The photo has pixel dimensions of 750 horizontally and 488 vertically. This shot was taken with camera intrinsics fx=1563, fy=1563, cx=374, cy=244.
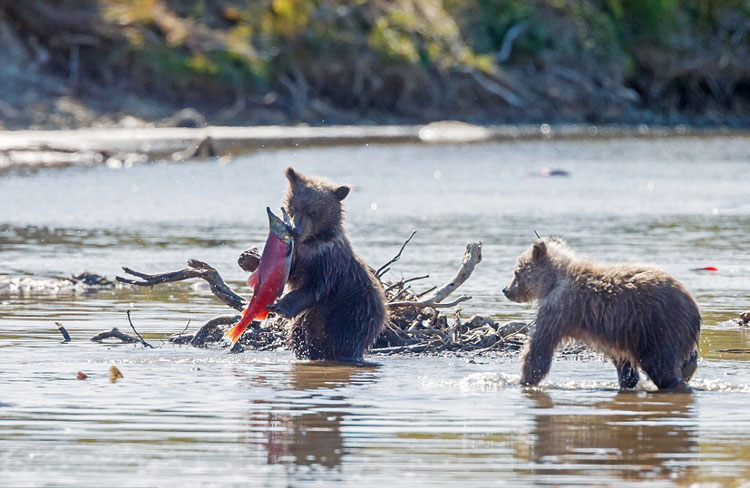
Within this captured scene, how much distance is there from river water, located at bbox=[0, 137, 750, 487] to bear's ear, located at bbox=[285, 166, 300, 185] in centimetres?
129

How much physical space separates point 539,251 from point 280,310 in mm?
1834

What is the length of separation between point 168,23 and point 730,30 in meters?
30.2

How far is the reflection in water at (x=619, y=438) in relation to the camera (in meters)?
7.58

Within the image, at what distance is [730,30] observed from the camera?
70.2 m

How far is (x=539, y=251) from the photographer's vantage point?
1026 centimetres

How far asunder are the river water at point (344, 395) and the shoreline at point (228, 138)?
12.0 meters

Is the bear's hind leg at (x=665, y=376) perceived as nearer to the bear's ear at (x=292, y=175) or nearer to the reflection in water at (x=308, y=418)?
the reflection in water at (x=308, y=418)

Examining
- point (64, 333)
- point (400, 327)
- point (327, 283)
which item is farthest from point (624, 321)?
point (64, 333)

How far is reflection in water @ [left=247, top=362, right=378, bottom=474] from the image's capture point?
307 inches

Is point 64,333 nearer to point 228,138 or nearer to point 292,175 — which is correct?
point 292,175

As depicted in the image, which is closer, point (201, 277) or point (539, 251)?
point (539, 251)

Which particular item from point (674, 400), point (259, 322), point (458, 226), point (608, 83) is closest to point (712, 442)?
point (674, 400)

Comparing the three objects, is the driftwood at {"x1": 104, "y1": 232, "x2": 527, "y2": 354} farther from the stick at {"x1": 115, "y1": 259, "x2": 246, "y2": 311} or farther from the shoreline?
the shoreline

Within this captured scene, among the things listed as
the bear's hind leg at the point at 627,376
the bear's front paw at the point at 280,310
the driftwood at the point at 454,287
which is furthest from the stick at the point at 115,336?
the bear's hind leg at the point at 627,376
